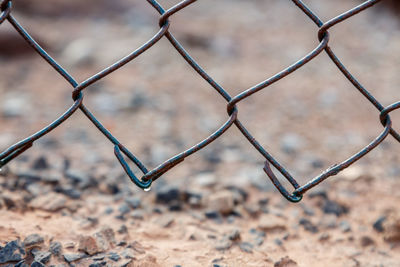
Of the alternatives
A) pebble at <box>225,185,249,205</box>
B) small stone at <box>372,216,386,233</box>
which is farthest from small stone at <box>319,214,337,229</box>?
pebble at <box>225,185,249,205</box>

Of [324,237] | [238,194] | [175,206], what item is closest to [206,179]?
[238,194]

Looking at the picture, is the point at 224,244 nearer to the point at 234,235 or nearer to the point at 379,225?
the point at 234,235

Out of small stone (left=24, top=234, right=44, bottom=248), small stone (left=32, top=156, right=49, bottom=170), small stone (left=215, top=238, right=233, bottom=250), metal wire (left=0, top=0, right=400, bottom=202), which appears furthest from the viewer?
small stone (left=32, top=156, right=49, bottom=170)

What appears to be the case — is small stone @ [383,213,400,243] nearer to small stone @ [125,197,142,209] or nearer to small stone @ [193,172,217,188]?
small stone @ [193,172,217,188]

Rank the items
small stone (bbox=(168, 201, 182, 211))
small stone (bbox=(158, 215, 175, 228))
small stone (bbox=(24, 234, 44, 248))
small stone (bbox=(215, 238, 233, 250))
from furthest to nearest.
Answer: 1. small stone (bbox=(168, 201, 182, 211))
2. small stone (bbox=(158, 215, 175, 228))
3. small stone (bbox=(215, 238, 233, 250))
4. small stone (bbox=(24, 234, 44, 248))

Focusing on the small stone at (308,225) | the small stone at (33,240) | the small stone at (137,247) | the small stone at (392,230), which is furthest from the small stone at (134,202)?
the small stone at (392,230)

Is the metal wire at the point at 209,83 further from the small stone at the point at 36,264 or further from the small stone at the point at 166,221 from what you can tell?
the small stone at the point at 166,221
